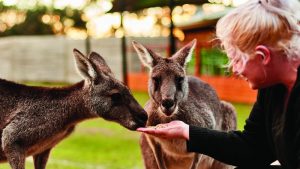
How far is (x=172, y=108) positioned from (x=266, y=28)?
5.20 ft

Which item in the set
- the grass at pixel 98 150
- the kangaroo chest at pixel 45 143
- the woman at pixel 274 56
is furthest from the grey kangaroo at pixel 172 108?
the grass at pixel 98 150

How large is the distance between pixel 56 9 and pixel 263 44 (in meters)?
32.7

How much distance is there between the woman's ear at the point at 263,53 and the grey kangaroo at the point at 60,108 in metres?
1.25

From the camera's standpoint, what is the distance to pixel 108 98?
3.68 m

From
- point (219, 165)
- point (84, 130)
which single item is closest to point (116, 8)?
point (84, 130)

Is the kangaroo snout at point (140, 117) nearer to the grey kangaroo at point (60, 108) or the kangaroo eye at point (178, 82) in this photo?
the grey kangaroo at point (60, 108)

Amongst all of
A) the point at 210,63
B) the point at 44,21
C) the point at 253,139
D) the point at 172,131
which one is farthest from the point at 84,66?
the point at 44,21

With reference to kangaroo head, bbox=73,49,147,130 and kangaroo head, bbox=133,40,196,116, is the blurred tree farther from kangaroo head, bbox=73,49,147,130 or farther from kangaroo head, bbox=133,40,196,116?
kangaroo head, bbox=73,49,147,130

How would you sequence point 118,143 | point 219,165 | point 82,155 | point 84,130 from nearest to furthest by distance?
point 219,165, point 82,155, point 118,143, point 84,130

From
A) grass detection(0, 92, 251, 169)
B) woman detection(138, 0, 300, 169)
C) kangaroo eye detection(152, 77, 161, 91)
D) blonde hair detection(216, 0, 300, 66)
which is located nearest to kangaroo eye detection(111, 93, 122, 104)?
kangaroo eye detection(152, 77, 161, 91)

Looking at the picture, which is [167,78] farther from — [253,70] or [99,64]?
[253,70]

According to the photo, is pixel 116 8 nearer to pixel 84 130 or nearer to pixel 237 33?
pixel 84 130

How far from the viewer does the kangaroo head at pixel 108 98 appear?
3.61 m

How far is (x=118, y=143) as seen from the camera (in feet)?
28.2
